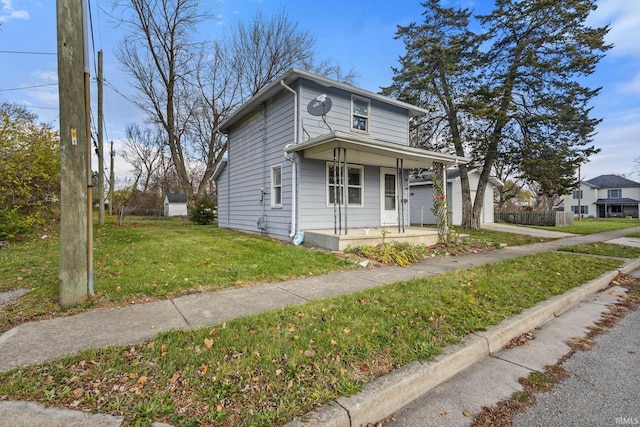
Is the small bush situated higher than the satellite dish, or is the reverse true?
the satellite dish

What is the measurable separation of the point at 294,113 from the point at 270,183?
2.46 meters

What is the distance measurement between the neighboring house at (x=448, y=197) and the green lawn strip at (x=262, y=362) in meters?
16.4

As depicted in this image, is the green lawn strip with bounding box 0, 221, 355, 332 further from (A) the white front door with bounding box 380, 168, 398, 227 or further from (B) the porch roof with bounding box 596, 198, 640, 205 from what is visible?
(B) the porch roof with bounding box 596, 198, 640, 205

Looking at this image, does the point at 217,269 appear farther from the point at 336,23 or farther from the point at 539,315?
the point at 336,23

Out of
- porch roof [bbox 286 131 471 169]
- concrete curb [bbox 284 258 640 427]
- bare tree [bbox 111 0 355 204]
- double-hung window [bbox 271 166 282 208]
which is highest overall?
bare tree [bbox 111 0 355 204]

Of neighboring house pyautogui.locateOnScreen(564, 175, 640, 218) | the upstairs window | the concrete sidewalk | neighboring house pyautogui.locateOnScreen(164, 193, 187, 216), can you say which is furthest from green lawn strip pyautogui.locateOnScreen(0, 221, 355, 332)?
the upstairs window

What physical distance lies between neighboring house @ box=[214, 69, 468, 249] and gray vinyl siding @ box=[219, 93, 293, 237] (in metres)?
0.03

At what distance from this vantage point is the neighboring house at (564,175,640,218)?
4091 centimetres

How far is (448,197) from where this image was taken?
19.4 metres

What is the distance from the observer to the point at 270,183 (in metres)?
9.91

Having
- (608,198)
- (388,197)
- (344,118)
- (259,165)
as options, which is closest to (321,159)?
(344,118)

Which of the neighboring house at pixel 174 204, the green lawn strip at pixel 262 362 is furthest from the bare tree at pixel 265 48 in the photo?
the neighboring house at pixel 174 204

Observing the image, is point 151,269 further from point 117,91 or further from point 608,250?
point 117,91

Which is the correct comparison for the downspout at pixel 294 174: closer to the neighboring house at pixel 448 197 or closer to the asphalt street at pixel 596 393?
the asphalt street at pixel 596 393
